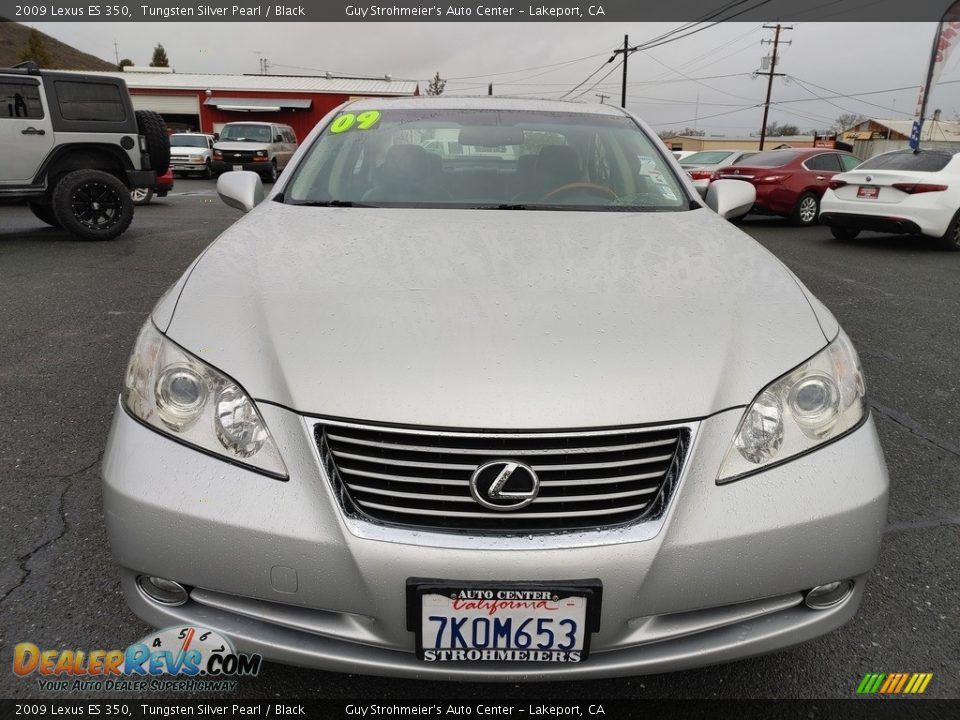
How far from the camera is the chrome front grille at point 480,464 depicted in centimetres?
133

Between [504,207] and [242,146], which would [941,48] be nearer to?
[242,146]

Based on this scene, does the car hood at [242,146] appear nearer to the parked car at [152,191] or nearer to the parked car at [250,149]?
the parked car at [250,149]

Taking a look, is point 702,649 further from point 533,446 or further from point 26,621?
point 26,621

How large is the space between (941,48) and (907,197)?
36.8 ft

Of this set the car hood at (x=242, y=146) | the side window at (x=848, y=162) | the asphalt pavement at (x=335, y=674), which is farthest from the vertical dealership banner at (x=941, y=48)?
the car hood at (x=242, y=146)

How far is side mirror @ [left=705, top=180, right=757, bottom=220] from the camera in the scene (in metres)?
2.89

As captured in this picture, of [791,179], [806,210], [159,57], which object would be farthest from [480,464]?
[159,57]

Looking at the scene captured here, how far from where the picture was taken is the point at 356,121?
9.83 ft

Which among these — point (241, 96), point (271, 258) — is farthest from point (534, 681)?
point (241, 96)

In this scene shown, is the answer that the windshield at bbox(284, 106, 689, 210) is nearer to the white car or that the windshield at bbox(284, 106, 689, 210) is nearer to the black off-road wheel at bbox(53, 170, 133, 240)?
the black off-road wheel at bbox(53, 170, 133, 240)

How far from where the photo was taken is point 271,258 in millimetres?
1957

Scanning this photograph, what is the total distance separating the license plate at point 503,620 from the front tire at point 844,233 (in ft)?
32.2

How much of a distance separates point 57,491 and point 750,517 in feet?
7.79

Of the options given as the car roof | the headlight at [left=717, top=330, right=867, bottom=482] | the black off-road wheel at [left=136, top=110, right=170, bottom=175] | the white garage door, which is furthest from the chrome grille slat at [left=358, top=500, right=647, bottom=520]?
the white garage door
